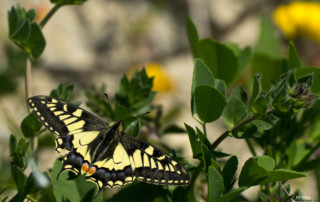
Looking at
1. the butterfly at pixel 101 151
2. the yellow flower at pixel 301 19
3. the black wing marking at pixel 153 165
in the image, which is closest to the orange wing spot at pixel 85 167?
the butterfly at pixel 101 151

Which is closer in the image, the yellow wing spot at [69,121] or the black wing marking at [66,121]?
the black wing marking at [66,121]

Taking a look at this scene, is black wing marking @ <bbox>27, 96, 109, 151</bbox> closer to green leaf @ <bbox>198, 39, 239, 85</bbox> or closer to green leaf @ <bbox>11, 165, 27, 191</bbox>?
green leaf @ <bbox>11, 165, 27, 191</bbox>

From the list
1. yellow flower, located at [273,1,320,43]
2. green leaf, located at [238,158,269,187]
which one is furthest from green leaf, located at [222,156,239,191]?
yellow flower, located at [273,1,320,43]

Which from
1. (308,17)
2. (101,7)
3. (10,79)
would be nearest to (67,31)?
(101,7)

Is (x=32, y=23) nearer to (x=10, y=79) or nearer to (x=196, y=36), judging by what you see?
(x=196, y=36)

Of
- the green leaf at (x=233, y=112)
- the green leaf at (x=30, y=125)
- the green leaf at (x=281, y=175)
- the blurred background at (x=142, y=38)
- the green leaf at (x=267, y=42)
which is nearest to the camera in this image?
the green leaf at (x=281, y=175)

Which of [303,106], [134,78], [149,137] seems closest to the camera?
[303,106]

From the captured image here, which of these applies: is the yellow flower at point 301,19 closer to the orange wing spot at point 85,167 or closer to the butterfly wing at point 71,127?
the butterfly wing at point 71,127
